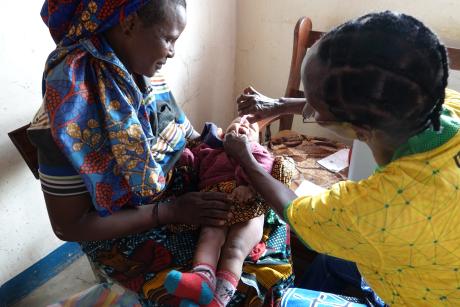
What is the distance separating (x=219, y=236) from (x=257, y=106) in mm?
537

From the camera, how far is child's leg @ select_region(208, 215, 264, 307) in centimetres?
104

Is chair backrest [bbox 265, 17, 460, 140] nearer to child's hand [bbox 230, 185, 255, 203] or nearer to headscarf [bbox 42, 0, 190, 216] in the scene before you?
child's hand [bbox 230, 185, 255, 203]

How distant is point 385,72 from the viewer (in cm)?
65

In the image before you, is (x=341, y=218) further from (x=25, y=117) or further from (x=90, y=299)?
(x=25, y=117)

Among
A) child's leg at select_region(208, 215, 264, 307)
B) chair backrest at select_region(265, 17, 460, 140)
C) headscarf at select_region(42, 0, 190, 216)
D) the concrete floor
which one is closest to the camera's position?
headscarf at select_region(42, 0, 190, 216)

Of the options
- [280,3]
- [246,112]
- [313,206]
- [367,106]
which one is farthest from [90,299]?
[280,3]

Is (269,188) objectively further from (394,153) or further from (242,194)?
(394,153)

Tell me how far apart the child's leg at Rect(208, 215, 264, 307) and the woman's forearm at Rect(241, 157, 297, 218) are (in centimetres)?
18

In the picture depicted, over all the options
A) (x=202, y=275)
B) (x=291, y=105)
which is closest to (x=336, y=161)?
(x=291, y=105)

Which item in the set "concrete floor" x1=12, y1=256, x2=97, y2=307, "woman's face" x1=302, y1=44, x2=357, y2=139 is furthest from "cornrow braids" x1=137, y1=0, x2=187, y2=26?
"concrete floor" x1=12, y1=256, x2=97, y2=307

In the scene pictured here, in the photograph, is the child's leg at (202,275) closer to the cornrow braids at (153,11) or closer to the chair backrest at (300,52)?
the cornrow braids at (153,11)

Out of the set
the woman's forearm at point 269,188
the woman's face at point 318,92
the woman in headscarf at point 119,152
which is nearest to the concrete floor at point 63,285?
the woman in headscarf at point 119,152

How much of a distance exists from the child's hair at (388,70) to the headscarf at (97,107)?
0.51m

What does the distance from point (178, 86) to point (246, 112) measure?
75 cm
